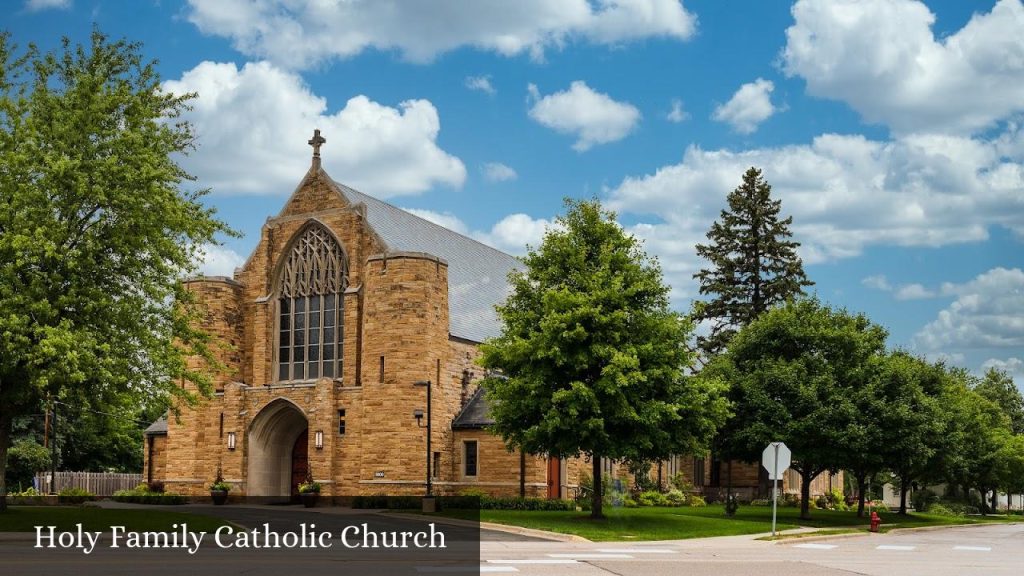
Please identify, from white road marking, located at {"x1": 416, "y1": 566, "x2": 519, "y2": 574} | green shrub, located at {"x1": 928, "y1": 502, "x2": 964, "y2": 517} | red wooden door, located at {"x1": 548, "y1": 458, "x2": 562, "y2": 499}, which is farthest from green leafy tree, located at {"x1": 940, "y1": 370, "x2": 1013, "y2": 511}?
white road marking, located at {"x1": 416, "y1": 566, "x2": 519, "y2": 574}

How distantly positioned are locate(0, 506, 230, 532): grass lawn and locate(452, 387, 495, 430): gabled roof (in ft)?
55.4

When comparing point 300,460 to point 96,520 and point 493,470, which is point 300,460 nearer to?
point 493,470

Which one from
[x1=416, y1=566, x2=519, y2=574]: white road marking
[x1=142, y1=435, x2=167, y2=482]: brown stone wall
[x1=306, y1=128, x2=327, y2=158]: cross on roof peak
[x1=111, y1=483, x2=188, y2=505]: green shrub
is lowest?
[x1=111, y1=483, x2=188, y2=505]: green shrub

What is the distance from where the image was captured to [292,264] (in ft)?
164

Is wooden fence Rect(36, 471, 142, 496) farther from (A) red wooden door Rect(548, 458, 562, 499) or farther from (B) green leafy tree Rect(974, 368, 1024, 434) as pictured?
(B) green leafy tree Rect(974, 368, 1024, 434)

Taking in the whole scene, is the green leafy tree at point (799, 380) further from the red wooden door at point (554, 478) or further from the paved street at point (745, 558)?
the paved street at point (745, 558)

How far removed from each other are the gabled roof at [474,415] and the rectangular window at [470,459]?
0.81m

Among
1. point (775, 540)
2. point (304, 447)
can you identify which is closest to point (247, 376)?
point (304, 447)

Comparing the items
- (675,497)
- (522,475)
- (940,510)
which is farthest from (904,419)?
(940,510)

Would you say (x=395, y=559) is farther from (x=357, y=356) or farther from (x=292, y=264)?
(x=292, y=264)

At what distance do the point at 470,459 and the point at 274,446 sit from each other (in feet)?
31.0

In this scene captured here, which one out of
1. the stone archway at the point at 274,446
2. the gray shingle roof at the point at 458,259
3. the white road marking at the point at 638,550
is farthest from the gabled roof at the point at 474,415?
the white road marking at the point at 638,550

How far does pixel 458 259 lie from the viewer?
2168 inches

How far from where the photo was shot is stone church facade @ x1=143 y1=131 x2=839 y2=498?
44625mm
